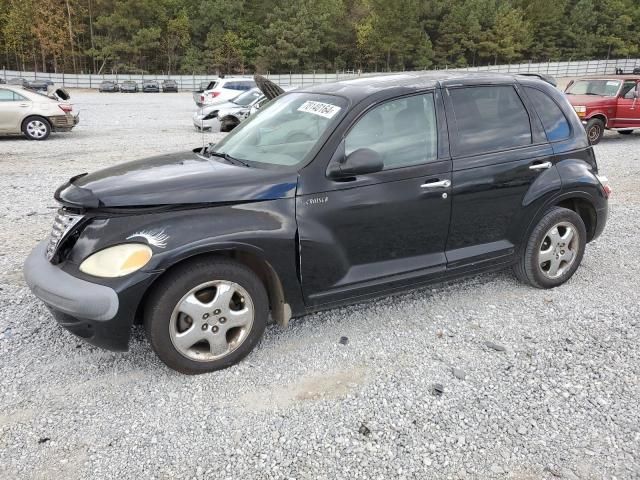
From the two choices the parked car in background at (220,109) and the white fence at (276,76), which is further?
the white fence at (276,76)

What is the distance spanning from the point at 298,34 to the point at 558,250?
7500 centimetres

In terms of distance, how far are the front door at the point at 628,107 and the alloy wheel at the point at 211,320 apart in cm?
1359

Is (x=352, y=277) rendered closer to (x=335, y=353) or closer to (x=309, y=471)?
(x=335, y=353)

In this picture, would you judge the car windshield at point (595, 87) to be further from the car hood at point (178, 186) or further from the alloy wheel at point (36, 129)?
the alloy wheel at point (36, 129)

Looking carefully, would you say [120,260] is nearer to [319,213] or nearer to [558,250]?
[319,213]

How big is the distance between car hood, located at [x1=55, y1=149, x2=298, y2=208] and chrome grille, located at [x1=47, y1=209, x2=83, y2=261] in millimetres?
80

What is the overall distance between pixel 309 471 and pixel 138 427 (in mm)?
963

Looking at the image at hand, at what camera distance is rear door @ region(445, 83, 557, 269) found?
382cm

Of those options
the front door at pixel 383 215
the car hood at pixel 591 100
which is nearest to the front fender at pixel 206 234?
the front door at pixel 383 215

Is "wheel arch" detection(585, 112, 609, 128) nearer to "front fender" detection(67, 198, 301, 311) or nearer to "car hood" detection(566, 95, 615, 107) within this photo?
"car hood" detection(566, 95, 615, 107)

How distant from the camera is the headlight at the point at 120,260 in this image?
2877mm

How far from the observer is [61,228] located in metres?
3.17

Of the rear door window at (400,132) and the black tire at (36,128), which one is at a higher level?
the rear door window at (400,132)

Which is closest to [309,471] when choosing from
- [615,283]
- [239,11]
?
[615,283]
